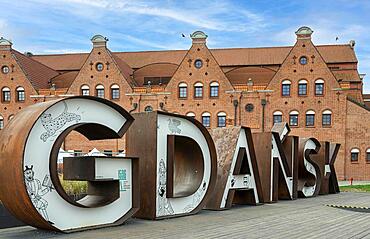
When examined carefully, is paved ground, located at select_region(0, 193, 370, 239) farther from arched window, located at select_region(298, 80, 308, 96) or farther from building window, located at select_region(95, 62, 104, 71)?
building window, located at select_region(95, 62, 104, 71)

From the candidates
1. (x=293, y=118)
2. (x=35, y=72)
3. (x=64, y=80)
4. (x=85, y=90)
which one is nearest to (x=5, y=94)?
(x=35, y=72)

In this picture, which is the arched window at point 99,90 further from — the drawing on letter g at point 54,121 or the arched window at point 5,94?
the drawing on letter g at point 54,121

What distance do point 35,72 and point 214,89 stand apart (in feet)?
64.2

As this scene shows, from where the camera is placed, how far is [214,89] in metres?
45.8

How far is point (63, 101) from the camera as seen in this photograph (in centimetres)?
1084

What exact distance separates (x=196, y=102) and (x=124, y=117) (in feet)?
111

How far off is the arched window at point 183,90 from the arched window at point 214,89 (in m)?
2.29

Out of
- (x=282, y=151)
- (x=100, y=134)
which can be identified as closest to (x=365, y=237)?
(x=100, y=134)

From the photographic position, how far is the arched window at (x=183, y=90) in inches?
1821

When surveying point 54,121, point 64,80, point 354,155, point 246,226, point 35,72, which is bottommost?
point 246,226

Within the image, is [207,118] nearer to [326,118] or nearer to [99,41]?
[326,118]

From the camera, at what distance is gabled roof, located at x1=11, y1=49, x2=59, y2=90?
163 ft

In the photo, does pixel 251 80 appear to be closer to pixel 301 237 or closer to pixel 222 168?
pixel 222 168

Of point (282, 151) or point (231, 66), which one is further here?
point (231, 66)
